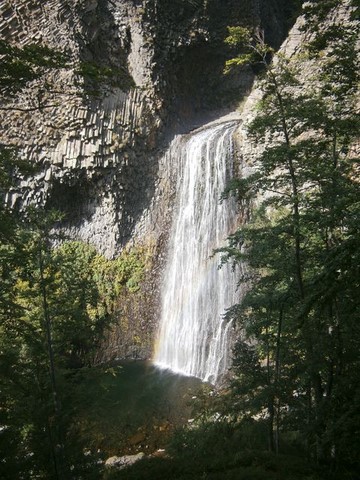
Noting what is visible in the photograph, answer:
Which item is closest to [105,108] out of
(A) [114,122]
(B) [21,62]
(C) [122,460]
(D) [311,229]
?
(A) [114,122]

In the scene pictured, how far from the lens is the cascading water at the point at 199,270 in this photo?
16125 mm

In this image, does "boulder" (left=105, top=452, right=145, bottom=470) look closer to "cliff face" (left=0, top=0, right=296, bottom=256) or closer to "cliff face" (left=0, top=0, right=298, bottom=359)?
"cliff face" (left=0, top=0, right=298, bottom=359)

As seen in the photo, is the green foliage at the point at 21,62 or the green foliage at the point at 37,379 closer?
the green foliage at the point at 21,62

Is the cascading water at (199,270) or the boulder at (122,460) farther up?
the cascading water at (199,270)

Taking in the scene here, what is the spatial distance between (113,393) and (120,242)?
31.1 feet

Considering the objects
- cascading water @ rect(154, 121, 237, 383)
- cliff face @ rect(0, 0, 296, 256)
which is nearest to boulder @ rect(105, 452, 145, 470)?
cascading water @ rect(154, 121, 237, 383)

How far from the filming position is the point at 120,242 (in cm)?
2195

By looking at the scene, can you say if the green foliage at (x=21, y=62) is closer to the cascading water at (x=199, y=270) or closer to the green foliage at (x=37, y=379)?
the green foliage at (x=37, y=379)

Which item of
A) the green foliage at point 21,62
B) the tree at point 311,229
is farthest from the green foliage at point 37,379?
the tree at point 311,229

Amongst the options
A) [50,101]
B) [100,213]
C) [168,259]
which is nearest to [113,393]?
[168,259]

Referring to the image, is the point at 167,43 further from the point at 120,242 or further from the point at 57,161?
the point at 120,242

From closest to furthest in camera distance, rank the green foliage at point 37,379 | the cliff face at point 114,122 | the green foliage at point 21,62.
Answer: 1. the green foliage at point 21,62
2. the green foliage at point 37,379
3. the cliff face at point 114,122

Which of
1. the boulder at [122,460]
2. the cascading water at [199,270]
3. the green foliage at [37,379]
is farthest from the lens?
the cascading water at [199,270]

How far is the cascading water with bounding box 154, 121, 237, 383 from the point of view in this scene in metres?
16.1
